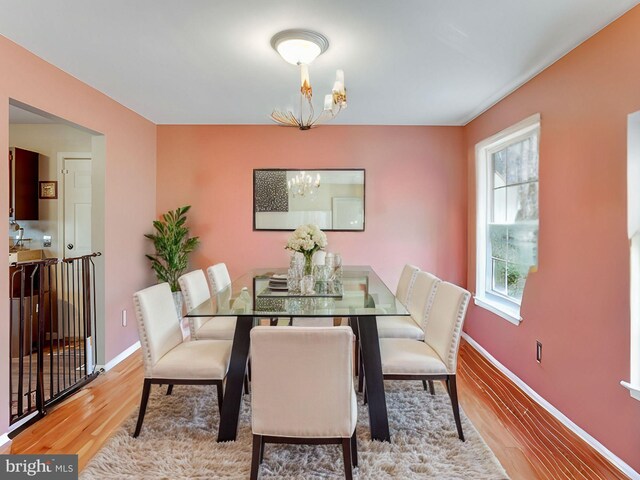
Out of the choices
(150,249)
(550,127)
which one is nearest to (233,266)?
(150,249)

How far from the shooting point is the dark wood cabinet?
3.69 m

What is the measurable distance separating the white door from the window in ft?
14.2

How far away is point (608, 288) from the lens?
2.03m

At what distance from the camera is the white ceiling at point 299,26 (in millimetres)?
1913

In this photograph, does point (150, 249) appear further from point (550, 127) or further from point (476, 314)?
point (550, 127)

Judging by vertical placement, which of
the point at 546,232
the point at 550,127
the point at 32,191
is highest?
the point at 550,127

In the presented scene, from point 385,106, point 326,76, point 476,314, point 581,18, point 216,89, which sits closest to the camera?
point 581,18

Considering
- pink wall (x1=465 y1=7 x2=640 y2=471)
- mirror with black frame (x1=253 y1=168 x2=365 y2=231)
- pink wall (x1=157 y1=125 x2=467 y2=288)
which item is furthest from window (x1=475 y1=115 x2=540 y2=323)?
mirror with black frame (x1=253 y1=168 x2=365 y2=231)

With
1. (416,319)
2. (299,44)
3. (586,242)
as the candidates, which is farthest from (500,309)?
(299,44)

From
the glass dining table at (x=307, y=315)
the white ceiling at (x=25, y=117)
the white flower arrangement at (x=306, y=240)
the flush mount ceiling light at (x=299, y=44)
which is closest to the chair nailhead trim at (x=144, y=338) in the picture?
the glass dining table at (x=307, y=315)

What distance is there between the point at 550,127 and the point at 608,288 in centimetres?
120

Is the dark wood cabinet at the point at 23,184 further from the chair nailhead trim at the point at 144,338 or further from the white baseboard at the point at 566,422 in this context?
the white baseboard at the point at 566,422

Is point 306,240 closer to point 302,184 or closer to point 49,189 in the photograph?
point 302,184

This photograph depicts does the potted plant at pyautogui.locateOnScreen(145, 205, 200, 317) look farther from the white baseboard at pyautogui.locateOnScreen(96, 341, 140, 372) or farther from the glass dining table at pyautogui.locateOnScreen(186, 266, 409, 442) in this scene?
the glass dining table at pyautogui.locateOnScreen(186, 266, 409, 442)
